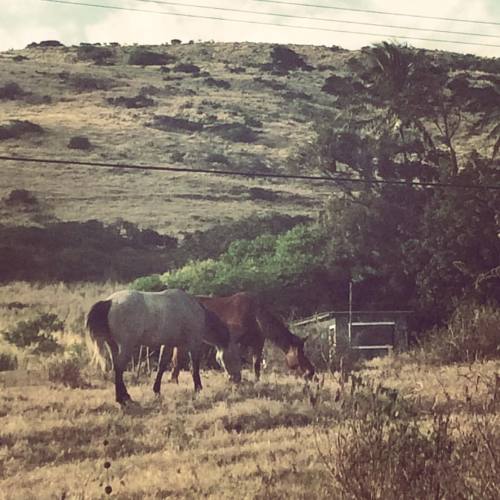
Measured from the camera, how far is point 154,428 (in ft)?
42.9

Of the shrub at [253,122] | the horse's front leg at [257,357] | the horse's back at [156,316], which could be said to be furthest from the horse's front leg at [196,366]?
the shrub at [253,122]

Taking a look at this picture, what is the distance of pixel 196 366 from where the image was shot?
15.3 meters

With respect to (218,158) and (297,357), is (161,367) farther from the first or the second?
(218,158)

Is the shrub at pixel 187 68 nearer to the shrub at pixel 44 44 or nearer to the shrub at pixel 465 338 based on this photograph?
the shrub at pixel 44 44

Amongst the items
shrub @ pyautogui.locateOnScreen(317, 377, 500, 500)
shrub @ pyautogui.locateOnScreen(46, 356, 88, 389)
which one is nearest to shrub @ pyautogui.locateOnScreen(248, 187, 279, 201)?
shrub @ pyautogui.locateOnScreen(46, 356, 88, 389)

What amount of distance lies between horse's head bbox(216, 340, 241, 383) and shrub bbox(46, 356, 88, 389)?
8.35 ft

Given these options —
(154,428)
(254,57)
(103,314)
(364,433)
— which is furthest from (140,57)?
(364,433)

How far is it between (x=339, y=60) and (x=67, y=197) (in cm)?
988

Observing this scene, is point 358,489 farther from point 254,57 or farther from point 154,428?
point 254,57

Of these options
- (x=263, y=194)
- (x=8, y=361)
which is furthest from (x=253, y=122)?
(x=8, y=361)

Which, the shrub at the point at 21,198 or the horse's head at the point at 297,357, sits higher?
the shrub at the point at 21,198

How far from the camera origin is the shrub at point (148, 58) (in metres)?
24.3

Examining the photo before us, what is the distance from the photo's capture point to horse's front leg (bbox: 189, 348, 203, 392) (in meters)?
15.1

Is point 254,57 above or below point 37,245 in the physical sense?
above
